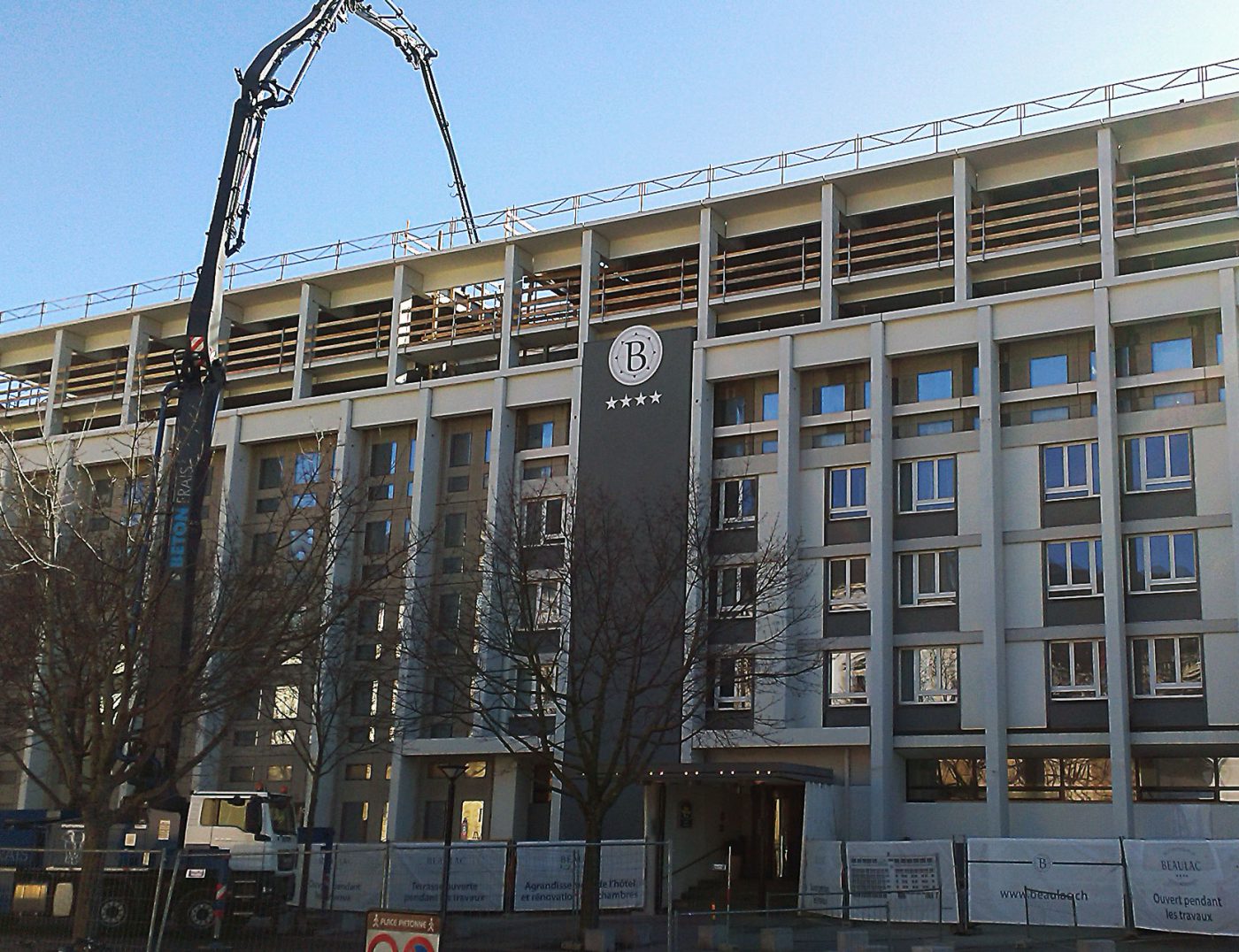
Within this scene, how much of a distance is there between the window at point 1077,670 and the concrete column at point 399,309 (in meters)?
25.3

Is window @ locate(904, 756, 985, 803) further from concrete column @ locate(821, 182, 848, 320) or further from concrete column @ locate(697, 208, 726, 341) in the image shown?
concrete column @ locate(697, 208, 726, 341)

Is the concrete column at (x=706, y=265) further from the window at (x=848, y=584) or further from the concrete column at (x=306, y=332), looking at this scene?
the concrete column at (x=306, y=332)

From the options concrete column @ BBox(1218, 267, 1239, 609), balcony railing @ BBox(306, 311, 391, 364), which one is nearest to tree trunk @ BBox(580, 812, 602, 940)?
concrete column @ BBox(1218, 267, 1239, 609)

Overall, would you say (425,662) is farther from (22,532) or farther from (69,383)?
(69,383)

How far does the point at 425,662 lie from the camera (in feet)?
130

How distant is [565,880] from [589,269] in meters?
24.8

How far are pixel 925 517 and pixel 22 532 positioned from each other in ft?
82.7

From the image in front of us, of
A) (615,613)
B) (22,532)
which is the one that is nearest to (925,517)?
(615,613)

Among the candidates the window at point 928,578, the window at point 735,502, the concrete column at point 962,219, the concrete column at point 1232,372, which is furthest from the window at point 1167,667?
the window at point 735,502

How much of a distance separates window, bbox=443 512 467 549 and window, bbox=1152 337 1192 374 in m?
23.3

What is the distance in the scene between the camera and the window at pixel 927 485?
42656 millimetres

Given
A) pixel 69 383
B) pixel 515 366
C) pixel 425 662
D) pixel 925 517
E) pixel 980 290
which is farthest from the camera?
pixel 69 383

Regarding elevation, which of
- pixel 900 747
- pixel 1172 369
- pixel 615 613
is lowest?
pixel 900 747

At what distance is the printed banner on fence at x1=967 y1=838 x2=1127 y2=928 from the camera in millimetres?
29469
